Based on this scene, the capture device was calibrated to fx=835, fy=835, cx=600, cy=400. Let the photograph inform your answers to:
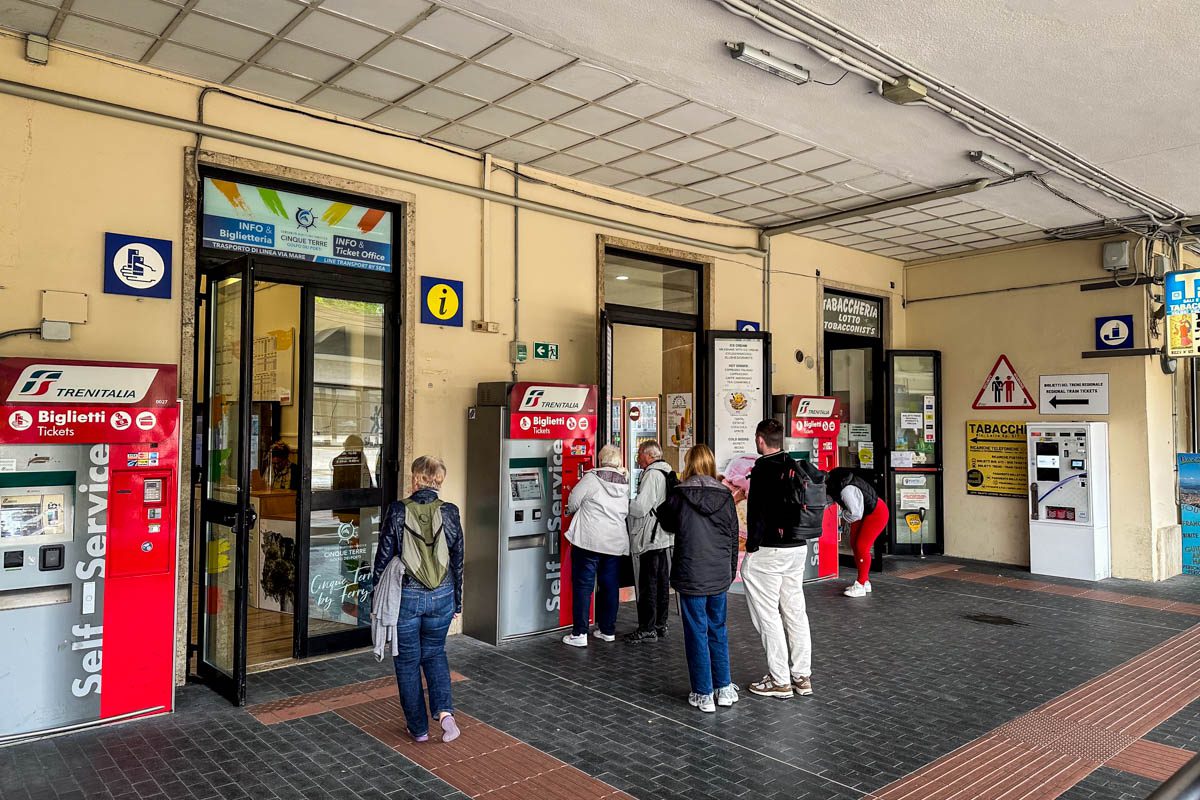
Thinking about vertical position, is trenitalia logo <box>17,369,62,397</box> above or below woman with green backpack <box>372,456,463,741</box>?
above

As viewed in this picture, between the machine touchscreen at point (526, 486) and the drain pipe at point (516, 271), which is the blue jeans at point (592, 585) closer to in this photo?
the machine touchscreen at point (526, 486)

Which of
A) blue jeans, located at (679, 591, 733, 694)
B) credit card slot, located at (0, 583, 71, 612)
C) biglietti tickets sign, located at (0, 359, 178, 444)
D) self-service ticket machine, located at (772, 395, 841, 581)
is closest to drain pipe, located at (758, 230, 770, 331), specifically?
self-service ticket machine, located at (772, 395, 841, 581)

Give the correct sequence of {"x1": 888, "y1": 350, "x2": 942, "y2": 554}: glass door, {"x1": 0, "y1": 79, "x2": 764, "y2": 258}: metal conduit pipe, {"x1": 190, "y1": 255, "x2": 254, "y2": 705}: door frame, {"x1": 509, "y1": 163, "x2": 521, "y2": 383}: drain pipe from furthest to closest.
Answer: {"x1": 888, "y1": 350, "x2": 942, "y2": 554}: glass door < {"x1": 509, "y1": 163, "x2": 521, "y2": 383}: drain pipe < {"x1": 190, "y1": 255, "x2": 254, "y2": 705}: door frame < {"x1": 0, "y1": 79, "x2": 764, "y2": 258}: metal conduit pipe

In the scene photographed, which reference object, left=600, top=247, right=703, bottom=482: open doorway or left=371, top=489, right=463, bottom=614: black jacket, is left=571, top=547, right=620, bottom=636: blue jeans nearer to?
left=600, top=247, right=703, bottom=482: open doorway

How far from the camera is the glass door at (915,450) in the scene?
9820mm

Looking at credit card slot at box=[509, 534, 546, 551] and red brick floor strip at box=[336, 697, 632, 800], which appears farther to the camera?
credit card slot at box=[509, 534, 546, 551]

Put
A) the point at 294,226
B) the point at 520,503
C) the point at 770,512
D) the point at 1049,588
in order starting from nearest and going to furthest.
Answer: the point at 770,512
the point at 294,226
the point at 520,503
the point at 1049,588

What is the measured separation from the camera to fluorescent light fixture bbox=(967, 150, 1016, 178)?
20.1ft

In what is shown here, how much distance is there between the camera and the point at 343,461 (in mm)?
5645

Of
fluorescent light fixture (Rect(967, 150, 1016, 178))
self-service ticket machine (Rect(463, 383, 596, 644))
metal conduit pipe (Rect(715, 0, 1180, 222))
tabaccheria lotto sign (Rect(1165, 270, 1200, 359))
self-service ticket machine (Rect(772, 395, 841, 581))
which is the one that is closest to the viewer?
metal conduit pipe (Rect(715, 0, 1180, 222))

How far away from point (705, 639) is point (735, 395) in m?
3.32

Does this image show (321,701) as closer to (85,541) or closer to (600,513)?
(85,541)

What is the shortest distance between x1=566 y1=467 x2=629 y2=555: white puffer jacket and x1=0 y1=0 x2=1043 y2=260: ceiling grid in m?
2.41

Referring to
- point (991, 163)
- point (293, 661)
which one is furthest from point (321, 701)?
point (991, 163)
